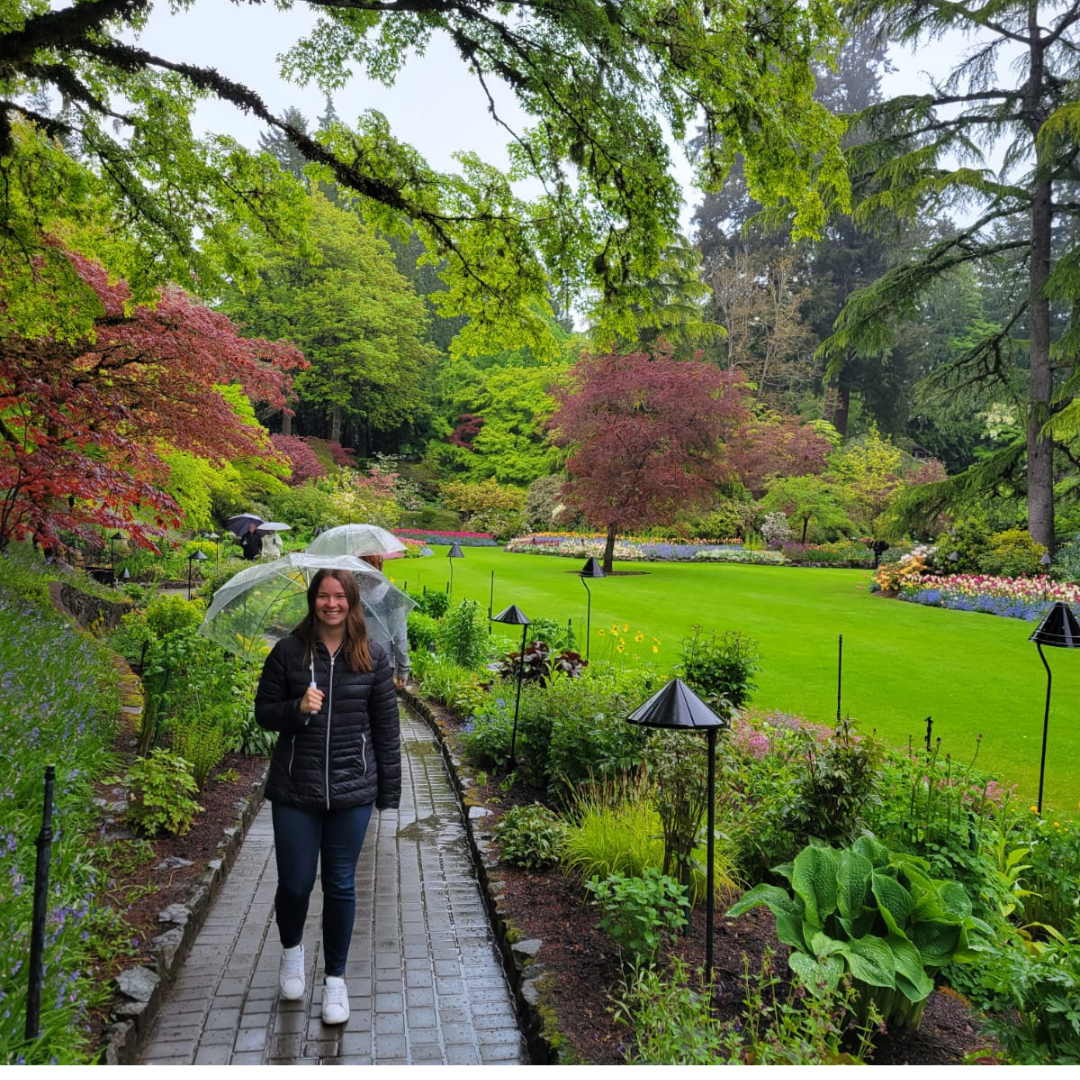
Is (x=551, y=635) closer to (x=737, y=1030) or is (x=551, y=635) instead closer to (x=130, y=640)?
(x=130, y=640)

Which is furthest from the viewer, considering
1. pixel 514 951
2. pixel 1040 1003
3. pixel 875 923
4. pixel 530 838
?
pixel 530 838

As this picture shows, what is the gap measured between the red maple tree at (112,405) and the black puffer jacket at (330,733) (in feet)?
12.6

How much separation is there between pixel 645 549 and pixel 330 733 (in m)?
22.3

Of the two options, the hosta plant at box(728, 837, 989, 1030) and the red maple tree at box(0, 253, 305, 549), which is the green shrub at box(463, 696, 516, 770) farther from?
the red maple tree at box(0, 253, 305, 549)

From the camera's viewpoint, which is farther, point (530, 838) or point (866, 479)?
point (866, 479)

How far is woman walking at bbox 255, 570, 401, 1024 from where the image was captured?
270 cm

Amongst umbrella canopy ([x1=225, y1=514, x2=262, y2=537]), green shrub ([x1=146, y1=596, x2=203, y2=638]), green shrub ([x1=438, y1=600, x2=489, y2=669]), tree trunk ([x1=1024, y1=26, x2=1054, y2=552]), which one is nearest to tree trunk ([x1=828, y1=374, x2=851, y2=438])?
tree trunk ([x1=1024, y1=26, x2=1054, y2=552])

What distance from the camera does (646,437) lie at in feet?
63.0

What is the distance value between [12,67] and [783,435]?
25.7m

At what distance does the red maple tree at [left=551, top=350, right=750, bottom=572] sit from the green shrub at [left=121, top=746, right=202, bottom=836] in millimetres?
16086

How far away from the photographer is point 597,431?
1973 centimetres

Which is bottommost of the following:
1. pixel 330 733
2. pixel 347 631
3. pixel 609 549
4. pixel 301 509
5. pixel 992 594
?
pixel 992 594

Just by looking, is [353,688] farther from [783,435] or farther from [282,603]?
[783,435]

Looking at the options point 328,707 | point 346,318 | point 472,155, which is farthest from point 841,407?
point 328,707
